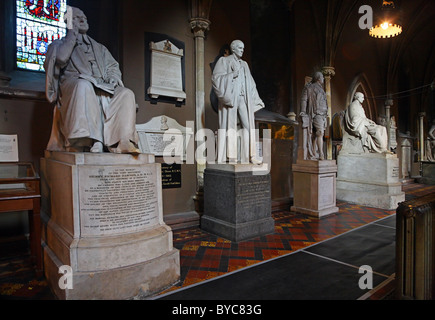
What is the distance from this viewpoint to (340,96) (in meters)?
8.03

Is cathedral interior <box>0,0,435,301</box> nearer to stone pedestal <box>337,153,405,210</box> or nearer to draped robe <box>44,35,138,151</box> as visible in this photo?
stone pedestal <box>337,153,405,210</box>

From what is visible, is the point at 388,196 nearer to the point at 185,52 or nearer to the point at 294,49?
the point at 294,49

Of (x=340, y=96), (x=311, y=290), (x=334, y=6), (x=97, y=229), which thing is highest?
(x=334, y=6)

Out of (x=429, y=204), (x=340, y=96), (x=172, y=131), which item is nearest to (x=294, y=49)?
(x=340, y=96)

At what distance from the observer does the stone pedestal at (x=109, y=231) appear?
1960 millimetres

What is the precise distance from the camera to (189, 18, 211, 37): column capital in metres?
4.50

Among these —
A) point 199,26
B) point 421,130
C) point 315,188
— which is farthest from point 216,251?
point 421,130

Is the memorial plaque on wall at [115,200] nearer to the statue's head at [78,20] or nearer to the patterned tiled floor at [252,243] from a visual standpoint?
the patterned tiled floor at [252,243]

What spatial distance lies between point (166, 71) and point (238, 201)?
2.34 metres

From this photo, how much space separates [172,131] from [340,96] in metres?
5.88

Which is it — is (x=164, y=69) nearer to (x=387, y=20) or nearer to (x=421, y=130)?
(x=387, y=20)

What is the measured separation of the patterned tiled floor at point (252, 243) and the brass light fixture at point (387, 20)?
420 centimetres

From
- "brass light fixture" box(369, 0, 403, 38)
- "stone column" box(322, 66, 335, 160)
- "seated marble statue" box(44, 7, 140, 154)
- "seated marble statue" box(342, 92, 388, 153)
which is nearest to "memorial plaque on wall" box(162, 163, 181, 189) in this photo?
"seated marble statue" box(44, 7, 140, 154)

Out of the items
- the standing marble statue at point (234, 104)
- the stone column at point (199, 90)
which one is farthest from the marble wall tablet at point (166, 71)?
the standing marble statue at point (234, 104)
